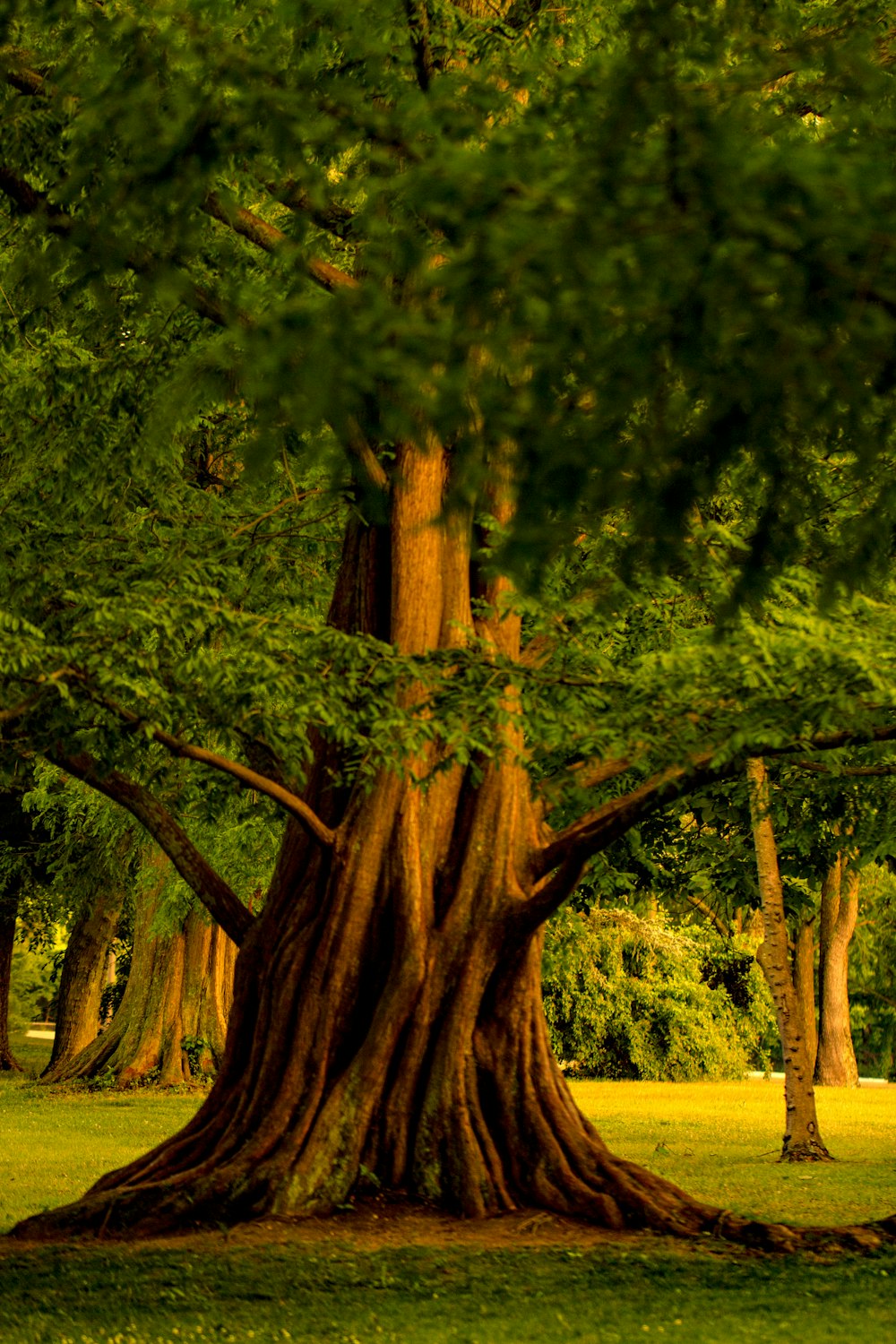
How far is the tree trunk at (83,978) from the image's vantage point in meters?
31.5

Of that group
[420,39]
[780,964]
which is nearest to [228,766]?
[420,39]

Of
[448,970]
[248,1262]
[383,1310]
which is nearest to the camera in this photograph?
[383,1310]

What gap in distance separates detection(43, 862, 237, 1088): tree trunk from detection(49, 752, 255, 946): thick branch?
14.8 meters

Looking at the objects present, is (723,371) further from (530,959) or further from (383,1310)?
(530,959)

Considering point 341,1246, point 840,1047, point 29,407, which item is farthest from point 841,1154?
point 840,1047

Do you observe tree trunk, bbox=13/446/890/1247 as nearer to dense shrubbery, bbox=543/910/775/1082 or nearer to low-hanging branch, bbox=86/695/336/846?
low-hanging branch, bbox=86/695/336/846

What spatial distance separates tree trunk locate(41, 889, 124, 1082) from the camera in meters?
31.5

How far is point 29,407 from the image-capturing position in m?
13.5

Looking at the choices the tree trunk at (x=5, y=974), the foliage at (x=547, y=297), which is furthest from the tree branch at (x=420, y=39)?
the tree trunk at (x=5, y=974)

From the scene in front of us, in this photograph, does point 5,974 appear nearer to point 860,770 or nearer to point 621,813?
point 860,770

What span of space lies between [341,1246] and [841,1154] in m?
10.5

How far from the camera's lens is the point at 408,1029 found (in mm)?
12070

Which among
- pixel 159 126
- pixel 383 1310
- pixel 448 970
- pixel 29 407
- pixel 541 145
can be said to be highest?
pixel 29 407

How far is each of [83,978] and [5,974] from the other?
5.65 meters
